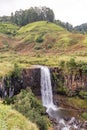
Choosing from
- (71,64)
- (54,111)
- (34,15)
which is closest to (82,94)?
(71,64)

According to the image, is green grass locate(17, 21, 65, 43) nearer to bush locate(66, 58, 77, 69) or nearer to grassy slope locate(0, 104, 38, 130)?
bush locate(66, 58, 77, 69)

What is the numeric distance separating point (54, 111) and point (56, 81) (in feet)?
22.2

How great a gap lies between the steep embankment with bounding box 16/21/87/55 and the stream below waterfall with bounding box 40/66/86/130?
2331 cm

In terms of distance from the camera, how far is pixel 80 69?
4862 centimetres

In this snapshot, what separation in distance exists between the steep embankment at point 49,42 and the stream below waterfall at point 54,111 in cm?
2331

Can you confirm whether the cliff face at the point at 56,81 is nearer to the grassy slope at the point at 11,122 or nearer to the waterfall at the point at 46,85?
the waterfall at the point at 46,85

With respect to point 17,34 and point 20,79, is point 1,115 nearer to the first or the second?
point 20,79

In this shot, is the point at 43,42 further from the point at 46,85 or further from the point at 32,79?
the point at 32,79

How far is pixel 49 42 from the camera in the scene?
84.9 metres

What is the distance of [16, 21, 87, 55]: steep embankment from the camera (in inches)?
3065

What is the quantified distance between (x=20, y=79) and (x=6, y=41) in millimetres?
43392

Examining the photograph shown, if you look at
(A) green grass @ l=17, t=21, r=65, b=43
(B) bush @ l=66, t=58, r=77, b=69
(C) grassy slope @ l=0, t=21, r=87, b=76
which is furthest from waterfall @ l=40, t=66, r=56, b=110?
(A) green grass @ l=17, t=21, r=65, b=43

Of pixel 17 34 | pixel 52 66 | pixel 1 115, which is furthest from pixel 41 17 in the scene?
pixel 1 115

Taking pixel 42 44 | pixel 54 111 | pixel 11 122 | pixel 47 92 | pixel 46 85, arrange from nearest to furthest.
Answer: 1. pixel 11 122
2. pixel 54 111
3. pixel 47 92
4. pixel 46 85
5. pixel 42 44
